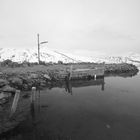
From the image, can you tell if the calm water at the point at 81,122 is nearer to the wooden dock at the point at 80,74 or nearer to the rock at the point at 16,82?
the rock at the point at 16,82

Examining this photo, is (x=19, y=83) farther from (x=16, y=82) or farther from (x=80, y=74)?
(x=80, y=74)

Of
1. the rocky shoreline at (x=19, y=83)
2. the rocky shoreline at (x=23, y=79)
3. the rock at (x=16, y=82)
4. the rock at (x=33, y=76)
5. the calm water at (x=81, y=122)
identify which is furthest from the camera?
the rock at (x=33, y=76)

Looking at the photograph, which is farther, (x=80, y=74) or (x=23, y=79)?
(x=80, y=74)

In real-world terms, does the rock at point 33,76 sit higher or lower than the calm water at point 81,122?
higher

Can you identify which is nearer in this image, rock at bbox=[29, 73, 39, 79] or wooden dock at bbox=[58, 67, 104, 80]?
rock at bbox=[29, 73, 39, 79]

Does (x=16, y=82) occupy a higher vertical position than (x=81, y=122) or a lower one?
higher

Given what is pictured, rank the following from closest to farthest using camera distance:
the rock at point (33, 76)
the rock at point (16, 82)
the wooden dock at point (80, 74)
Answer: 1. the rock at point (16, 82)
2. the rock at point (33, 76)
3. the wooden dock at point (80, 74)

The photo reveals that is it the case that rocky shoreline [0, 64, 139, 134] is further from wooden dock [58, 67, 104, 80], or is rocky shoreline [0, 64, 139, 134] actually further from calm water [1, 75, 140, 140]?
wooden dock [58, 67, 104, 80]

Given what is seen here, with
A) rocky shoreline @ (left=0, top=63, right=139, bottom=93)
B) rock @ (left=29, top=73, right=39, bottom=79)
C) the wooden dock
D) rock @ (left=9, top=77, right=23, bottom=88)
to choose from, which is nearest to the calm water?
rocky shoreline @ (left=0, top=63, right=139, bottom=93)

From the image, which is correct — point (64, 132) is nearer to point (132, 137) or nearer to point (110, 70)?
point (132, 137)

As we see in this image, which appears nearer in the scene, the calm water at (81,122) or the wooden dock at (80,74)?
the calm water at (81,122)

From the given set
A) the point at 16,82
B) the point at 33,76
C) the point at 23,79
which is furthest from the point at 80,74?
the point at 16,82

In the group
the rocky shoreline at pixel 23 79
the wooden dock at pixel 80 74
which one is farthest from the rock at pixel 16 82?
the wooden dock at pixel 80 74

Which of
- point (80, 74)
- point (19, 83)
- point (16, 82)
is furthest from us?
point (80, 74)
